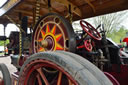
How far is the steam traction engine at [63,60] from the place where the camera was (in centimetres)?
71

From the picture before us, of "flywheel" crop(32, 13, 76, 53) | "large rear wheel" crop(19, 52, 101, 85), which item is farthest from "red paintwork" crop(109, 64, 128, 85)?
"large rear wheel" crop(19, 52, 101, 85)

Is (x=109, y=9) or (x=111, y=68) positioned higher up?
(x=109, y=9)

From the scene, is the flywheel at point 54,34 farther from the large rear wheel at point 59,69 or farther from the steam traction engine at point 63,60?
the large rear wheel at point 59,69

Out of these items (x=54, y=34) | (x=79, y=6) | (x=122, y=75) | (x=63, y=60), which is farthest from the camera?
(x=79, y=6)

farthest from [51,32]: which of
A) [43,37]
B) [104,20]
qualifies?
[104,20]

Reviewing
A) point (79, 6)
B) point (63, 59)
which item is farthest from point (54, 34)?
point (79, 6)

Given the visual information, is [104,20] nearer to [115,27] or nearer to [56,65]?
[115,27]

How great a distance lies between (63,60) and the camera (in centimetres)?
76

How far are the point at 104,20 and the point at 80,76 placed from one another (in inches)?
573

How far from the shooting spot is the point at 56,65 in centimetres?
78

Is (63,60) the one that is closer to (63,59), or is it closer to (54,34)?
(63,59)

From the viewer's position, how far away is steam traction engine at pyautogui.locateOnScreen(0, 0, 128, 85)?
71 centimetres

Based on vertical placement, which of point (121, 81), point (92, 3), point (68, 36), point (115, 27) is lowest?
point (121, 81)

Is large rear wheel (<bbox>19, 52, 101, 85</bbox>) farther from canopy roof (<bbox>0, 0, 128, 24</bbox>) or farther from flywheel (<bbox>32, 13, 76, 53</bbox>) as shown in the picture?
canopy roof (<bbox>0, 0, 128, 24</bbox>)
